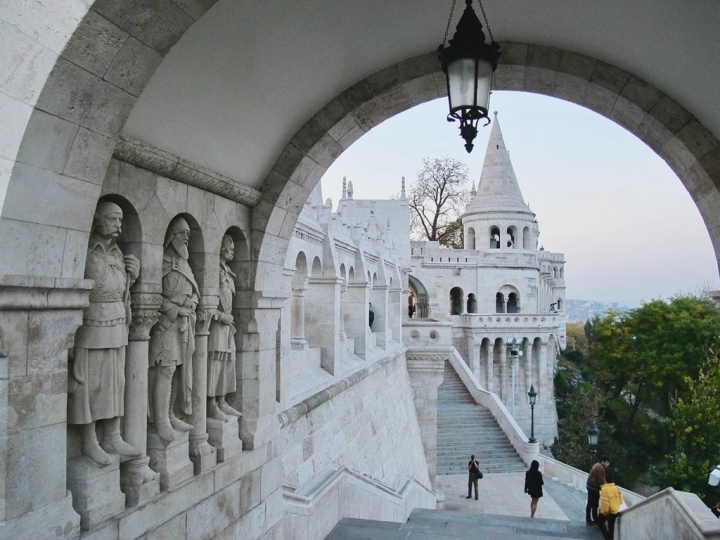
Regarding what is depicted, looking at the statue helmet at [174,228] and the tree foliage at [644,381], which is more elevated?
the statue helmet at [174,228]

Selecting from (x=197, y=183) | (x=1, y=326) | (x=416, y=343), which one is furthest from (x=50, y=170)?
(x=416, y=343)

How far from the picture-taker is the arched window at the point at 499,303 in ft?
115

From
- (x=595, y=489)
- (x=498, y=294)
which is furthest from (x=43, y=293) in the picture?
(x=498, y=294)

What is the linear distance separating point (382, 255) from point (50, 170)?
44.8 ft

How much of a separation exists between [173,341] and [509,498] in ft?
48.3

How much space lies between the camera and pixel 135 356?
10.5 feet

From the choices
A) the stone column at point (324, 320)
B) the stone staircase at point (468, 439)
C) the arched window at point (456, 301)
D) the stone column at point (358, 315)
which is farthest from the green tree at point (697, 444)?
the stone column at point (324, 320)

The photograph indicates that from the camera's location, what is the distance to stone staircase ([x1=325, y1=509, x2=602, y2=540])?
585 cm

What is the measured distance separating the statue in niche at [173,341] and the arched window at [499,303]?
32.8 m

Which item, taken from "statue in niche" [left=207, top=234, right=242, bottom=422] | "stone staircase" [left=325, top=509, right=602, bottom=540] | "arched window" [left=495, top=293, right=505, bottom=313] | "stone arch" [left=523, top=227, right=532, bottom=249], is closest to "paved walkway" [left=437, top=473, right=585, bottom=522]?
"stone staircase" [left=325, top=509, right=602, bottom=540]

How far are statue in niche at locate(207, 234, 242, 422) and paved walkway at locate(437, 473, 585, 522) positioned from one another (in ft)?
39.6

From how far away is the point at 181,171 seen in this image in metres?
→ 3.51

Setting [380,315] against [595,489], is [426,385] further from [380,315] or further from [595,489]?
[595,489]

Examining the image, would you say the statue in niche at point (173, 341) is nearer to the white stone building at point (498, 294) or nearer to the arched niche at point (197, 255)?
the arched niche at point (197, 255)
